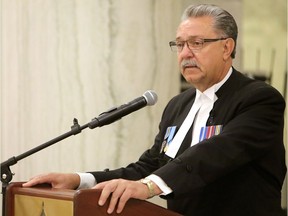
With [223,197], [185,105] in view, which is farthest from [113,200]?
[185,105]

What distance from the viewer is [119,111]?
2.42 metres

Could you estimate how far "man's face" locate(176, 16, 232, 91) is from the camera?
2781 mm

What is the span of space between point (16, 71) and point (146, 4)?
94 centimetres

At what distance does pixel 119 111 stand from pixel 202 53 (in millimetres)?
543

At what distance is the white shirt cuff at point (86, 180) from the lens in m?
2.68

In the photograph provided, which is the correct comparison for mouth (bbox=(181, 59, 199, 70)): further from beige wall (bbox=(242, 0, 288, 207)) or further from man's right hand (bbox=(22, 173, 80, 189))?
beige wall (bbox=(242, 0, 288, 207))

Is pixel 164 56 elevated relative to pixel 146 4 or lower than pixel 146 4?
lower

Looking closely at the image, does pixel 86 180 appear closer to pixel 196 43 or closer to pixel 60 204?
pixel 60 204

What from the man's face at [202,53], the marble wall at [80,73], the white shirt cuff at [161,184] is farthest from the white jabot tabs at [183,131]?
the marble wall at [80,73]

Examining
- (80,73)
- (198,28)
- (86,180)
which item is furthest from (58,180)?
(80,73)

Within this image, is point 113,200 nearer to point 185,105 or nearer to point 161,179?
point 161,179

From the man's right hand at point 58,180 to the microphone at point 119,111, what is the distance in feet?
0.93

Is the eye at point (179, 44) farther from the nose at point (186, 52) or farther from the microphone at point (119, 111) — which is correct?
the microphone at point (119, 111)

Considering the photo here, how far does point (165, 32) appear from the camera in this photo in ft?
14.1
